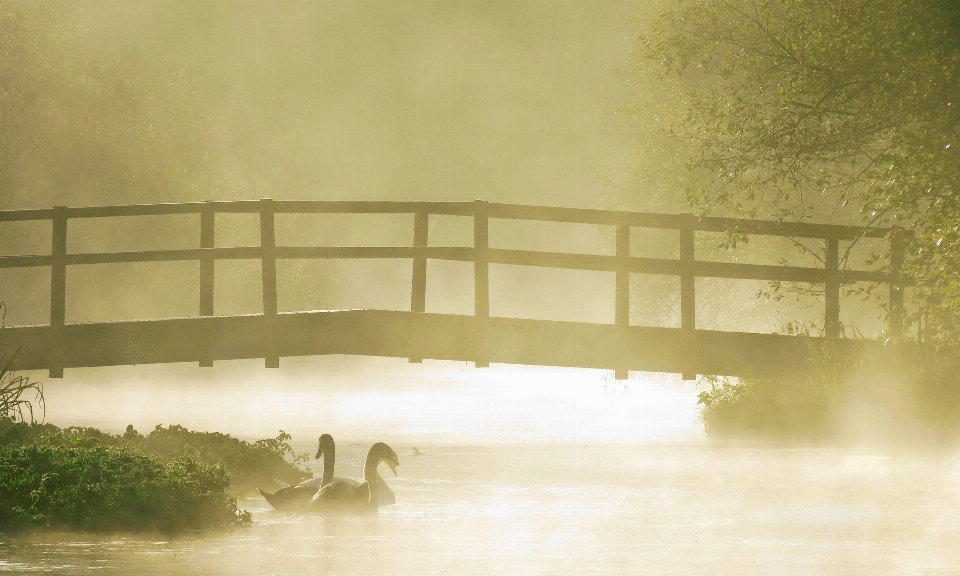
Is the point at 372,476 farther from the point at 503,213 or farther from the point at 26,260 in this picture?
the point at 26,260

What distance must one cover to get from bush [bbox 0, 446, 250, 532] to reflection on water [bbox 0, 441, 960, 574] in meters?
0.24

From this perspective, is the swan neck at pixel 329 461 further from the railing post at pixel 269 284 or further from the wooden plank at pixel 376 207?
the wooden plank at pixel 376 207

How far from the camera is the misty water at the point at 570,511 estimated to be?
27.8ft

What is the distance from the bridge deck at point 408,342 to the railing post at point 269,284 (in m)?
0.03

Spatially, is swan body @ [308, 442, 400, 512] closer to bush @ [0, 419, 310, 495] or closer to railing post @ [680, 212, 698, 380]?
bush @ [0, 419, 310, 495]

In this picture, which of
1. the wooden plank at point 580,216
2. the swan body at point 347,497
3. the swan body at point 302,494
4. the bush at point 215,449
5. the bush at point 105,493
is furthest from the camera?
the wooden plank at point 580,216

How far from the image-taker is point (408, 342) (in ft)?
55.4

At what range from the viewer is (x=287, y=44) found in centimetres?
6862

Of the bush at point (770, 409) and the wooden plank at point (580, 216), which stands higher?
the wooden plank at point (580, 216)

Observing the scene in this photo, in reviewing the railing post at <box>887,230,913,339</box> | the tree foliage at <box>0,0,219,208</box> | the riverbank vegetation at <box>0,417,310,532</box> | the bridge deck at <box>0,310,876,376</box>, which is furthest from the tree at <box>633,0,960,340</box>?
the tree foliage at <box>0,0,219,208</box>

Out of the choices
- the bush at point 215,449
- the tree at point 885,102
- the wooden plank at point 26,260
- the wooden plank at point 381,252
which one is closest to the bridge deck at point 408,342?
the wooden plank at point 381,252

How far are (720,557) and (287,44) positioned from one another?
6214cm

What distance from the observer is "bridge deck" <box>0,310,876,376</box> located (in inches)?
655

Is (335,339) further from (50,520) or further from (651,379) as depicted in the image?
(651,379)
